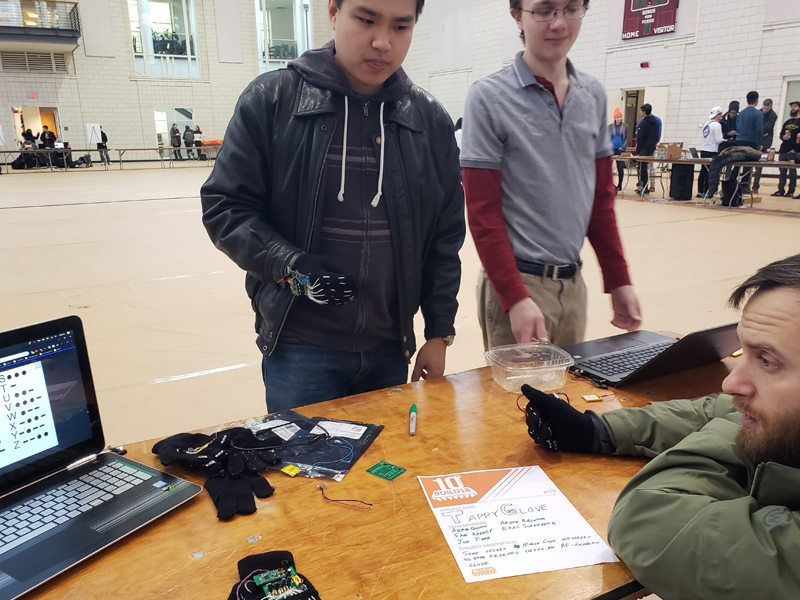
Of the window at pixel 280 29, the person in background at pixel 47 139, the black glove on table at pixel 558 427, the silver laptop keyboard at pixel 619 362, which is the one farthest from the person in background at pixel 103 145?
the black glove on table at pixel 558 427

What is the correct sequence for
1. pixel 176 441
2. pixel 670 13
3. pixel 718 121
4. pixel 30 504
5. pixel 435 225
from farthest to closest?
pixel 670 13 → pixel 718 121 → pixel 435 225 → pixel 176 441 → pixel 30 504

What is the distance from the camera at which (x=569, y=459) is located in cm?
115

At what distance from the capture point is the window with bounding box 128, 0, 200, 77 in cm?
1958

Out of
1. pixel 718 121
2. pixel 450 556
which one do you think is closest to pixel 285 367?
pixel 450 556

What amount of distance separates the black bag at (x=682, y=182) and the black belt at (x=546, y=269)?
9318 mm

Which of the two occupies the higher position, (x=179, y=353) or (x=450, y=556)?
(x=450, y=556)

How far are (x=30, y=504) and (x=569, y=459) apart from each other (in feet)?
3.04

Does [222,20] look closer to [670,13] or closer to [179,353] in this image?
[670,13]

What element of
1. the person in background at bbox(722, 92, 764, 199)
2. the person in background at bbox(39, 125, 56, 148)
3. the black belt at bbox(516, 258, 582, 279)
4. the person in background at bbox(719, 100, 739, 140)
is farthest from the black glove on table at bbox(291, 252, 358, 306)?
the person in background at bbox(39, 125, 56, 148)

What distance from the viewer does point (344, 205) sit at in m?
1.45

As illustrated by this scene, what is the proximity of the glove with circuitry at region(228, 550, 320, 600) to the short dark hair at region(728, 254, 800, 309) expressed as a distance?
2.42 ft

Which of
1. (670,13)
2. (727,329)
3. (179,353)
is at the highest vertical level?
(670,13)

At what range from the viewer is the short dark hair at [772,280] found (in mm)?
812

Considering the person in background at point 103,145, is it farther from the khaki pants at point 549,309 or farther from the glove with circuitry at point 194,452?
the glove with circuitry at point 194,452
